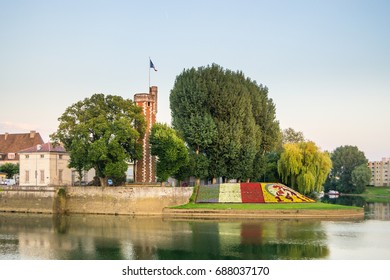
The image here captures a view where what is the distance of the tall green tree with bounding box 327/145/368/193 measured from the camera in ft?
399

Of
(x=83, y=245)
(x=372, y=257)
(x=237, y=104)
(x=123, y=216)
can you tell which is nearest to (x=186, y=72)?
(x=237, y=104)

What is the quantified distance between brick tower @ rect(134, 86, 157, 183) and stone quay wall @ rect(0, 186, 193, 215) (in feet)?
12.7

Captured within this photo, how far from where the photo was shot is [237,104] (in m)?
64.2

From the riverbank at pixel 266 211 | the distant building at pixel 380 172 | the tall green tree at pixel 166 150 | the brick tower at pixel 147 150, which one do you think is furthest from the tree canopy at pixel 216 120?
the distant building at pixel 380 172

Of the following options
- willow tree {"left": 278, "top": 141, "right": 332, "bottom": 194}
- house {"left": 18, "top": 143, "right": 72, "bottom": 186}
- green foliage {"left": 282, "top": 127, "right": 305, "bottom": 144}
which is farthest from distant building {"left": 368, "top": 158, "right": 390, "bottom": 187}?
house {"left": 18, "top": 143, "right": 72, "bottom": 186}

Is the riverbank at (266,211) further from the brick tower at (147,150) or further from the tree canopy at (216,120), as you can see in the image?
the tree canopy at (216,120)

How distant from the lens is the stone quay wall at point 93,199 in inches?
2224

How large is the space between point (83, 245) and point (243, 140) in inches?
1259

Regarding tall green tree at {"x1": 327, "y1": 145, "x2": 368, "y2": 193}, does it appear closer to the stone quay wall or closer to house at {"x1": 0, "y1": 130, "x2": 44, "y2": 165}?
the stone quay wall

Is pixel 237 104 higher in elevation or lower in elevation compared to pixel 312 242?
higher

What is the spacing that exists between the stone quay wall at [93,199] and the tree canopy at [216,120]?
6.02m

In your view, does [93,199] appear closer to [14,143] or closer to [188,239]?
[188,239]
